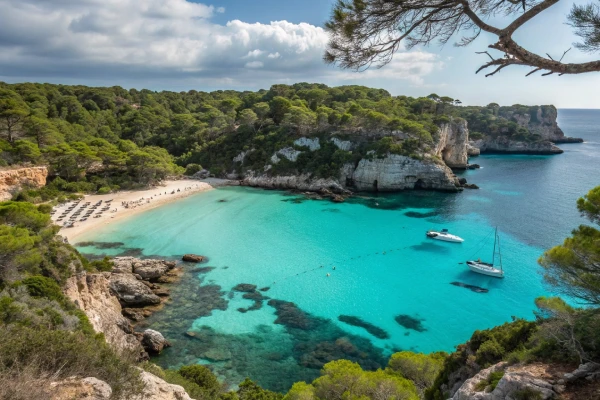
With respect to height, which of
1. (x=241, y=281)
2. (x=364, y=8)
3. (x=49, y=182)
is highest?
(x=364, y=8)

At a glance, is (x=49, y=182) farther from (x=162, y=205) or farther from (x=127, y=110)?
(x=127, y=110)

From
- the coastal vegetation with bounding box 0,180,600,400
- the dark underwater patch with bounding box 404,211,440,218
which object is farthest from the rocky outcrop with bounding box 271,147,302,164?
the coastal vegetation with bounding box 0,180,600,400

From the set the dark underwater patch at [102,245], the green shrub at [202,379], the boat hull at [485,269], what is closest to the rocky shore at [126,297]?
the green shrub at [202,379]

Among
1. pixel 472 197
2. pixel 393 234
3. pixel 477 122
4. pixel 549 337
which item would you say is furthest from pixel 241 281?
pixel 477 122

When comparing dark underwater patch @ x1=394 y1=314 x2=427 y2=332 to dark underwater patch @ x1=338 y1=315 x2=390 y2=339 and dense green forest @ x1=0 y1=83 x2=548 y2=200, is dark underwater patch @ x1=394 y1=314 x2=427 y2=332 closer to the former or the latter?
dark underwater patch @ x1=338 y1=315 x2=390 y2=339

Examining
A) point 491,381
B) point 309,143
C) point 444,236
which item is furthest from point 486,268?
point 309,143

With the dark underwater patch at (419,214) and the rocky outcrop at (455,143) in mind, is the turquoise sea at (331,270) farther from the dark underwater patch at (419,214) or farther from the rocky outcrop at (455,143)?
the rocky outcrop at (455,143)

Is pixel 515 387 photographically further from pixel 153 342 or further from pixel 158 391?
pixel 153 342
